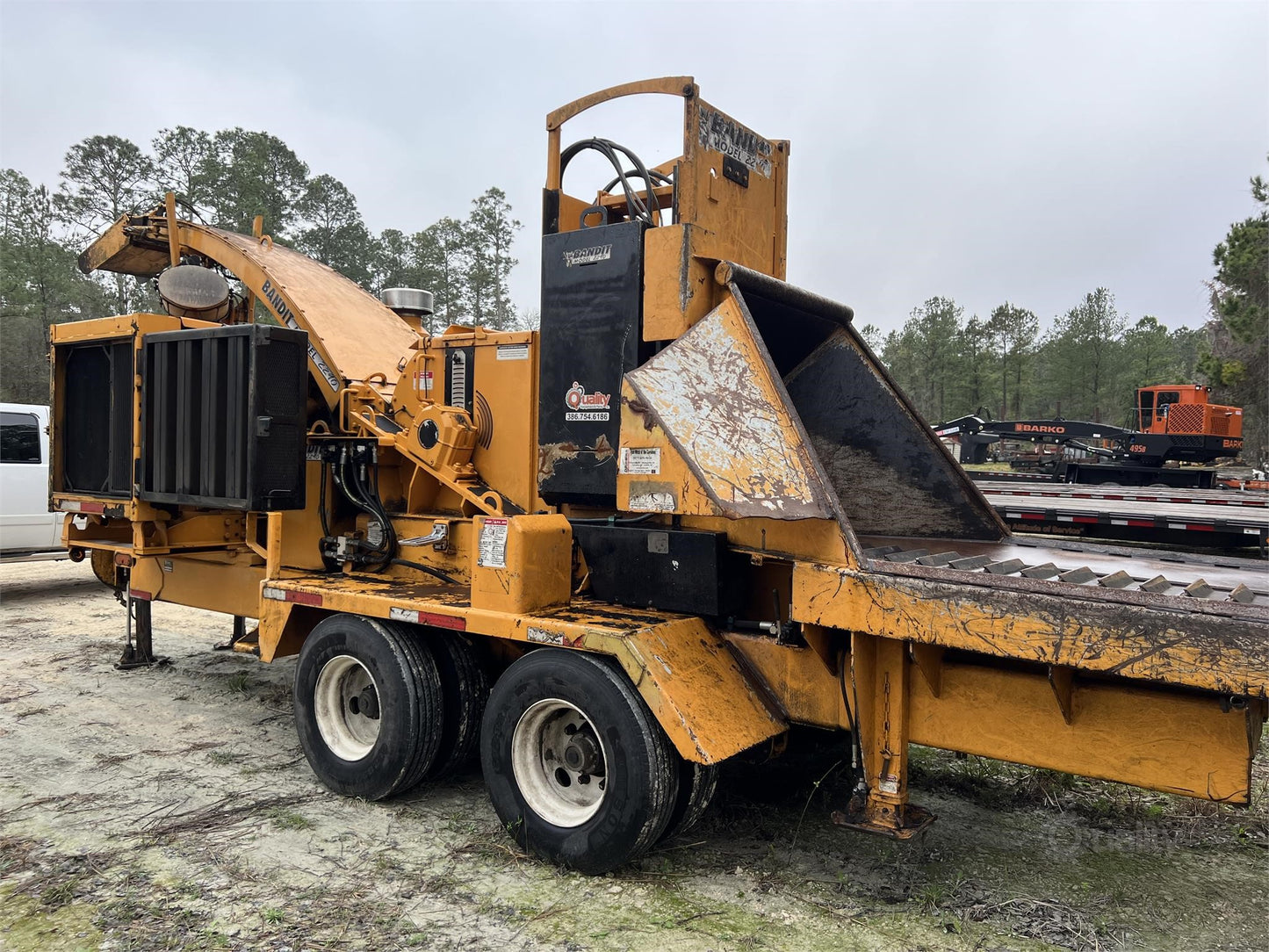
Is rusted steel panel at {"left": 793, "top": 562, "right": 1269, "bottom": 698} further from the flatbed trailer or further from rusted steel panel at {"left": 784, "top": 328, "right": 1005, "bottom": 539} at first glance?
the flatbed trailer

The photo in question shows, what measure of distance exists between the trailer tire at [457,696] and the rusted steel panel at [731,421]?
1.47 metres

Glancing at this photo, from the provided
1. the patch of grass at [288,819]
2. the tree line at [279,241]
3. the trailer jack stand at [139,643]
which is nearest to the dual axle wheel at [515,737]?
the patch of grass at [288,819]

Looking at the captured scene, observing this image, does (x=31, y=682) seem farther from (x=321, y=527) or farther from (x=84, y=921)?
(x=84, y=921)

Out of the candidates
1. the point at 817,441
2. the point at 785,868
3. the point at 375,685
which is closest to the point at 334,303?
the point at 375,685

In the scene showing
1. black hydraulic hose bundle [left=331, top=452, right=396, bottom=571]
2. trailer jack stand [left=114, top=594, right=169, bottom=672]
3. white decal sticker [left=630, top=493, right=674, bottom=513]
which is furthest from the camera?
trailer jack stand [left=114, top=594, right=169, bottom=672]

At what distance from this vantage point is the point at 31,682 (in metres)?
6.50

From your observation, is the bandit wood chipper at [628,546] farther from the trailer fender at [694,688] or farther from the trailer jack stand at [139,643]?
the trailer jack stand at [139,643]

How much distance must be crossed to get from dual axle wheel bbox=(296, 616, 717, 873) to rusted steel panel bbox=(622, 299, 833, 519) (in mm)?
883

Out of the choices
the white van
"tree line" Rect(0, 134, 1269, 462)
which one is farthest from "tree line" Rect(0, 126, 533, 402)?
the white van

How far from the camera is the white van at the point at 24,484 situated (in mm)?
9672

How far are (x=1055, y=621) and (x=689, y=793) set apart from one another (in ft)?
5.00

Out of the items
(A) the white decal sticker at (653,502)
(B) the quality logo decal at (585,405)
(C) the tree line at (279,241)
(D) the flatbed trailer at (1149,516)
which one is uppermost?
(C) the tree line at (279,241)

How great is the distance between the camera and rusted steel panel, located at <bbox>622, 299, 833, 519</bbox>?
324cm

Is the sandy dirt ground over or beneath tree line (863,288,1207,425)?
beneath
